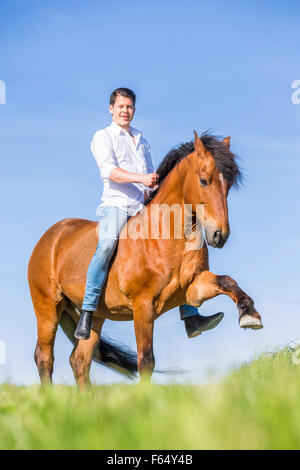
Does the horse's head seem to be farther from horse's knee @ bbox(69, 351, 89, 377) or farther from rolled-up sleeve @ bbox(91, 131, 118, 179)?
horse's knee @ bbox(69, 351, 89, 377)

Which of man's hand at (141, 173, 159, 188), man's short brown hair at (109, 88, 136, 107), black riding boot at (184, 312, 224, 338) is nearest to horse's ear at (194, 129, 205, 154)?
man's hand at (141, 173, 159, 188)

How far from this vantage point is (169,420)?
2461 mm

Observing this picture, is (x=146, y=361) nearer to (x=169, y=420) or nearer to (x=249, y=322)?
(x=249, y=322)

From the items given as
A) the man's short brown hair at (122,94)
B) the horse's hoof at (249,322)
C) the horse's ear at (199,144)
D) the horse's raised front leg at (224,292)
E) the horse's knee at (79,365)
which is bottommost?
the horse's knee at (79,365)

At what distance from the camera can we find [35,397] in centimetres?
430

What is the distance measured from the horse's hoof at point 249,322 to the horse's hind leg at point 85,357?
8.85 feet

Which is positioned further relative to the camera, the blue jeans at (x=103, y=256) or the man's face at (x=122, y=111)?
the man's face at (x=122, y=111)

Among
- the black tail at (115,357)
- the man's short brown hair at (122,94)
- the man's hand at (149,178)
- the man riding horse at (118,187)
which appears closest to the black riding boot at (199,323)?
the man riding horse at (118,187)

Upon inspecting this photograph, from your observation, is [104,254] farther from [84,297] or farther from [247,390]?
[247,390]

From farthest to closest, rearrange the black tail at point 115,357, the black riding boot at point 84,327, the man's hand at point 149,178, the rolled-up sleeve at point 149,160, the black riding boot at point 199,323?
the black tail at point 115,357 < the rolled-up sleeve at point 149,160 < the black riding boot at point 84,327 < the black riding boot at point 199,323 < the man's hand at point 149,178

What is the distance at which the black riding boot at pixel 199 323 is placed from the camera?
6.13 meters

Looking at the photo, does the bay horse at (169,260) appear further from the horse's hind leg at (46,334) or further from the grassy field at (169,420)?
the grassy field at (169,420)

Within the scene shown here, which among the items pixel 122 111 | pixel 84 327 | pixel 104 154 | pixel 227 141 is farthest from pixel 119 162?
pixel 84 327
